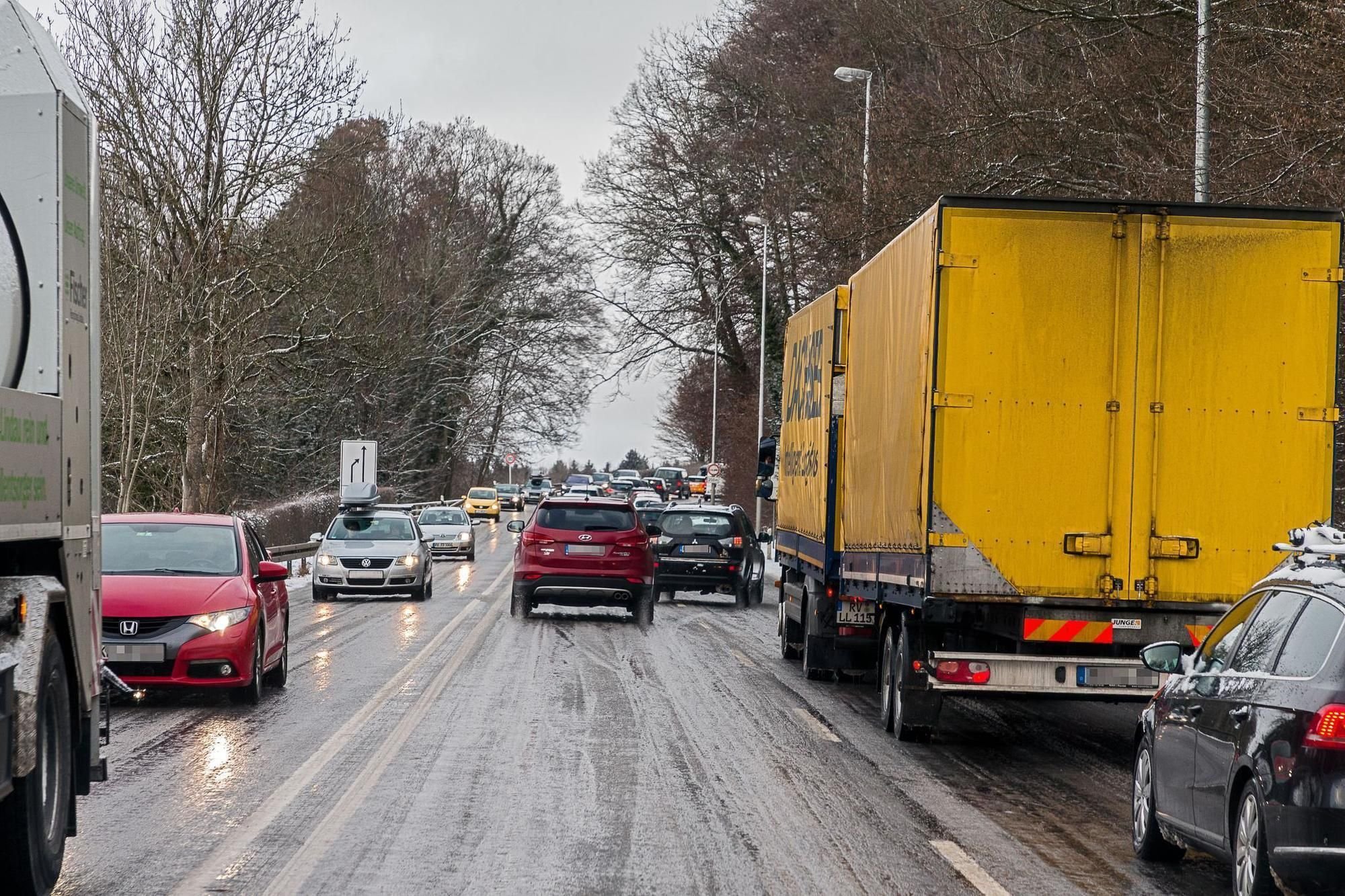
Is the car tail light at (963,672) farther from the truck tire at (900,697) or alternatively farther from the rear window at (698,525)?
the rear window at (698,525)

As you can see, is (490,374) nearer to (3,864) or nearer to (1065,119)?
(1065,119)

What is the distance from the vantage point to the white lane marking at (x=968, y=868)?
7.29 metres

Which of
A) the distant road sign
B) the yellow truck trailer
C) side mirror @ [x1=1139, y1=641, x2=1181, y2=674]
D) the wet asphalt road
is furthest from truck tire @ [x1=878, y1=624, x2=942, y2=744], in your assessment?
the distant road sign

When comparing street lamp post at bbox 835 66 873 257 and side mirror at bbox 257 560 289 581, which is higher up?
street lamp post at bbox 835 66 873 257

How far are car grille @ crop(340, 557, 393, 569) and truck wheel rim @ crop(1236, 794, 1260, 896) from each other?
23.4m

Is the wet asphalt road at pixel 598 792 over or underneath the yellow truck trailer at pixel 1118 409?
underneath

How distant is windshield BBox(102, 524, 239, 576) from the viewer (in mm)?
14242

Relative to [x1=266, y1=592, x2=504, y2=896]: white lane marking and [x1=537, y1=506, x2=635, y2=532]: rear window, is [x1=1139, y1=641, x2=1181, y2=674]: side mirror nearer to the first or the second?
[x1=266, y1=592, x2=504, y2=896]: white lane marking

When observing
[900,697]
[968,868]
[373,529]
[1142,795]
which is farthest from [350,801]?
[373,529]

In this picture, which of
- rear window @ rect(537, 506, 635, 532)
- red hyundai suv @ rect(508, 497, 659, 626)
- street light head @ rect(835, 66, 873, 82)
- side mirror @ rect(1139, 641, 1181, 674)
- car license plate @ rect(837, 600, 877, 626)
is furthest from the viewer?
street light head @ rect(835, 66, 873, 82)

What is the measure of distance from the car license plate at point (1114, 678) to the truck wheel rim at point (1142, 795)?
9.17 ft

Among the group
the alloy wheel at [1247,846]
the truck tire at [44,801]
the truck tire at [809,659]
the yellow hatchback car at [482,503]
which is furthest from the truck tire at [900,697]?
the yellow hatchback car at [482,503]

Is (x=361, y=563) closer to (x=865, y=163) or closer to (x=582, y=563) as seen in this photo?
(x=582, y=563)

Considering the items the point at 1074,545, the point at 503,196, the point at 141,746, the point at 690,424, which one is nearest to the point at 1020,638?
the point at 1074,545
